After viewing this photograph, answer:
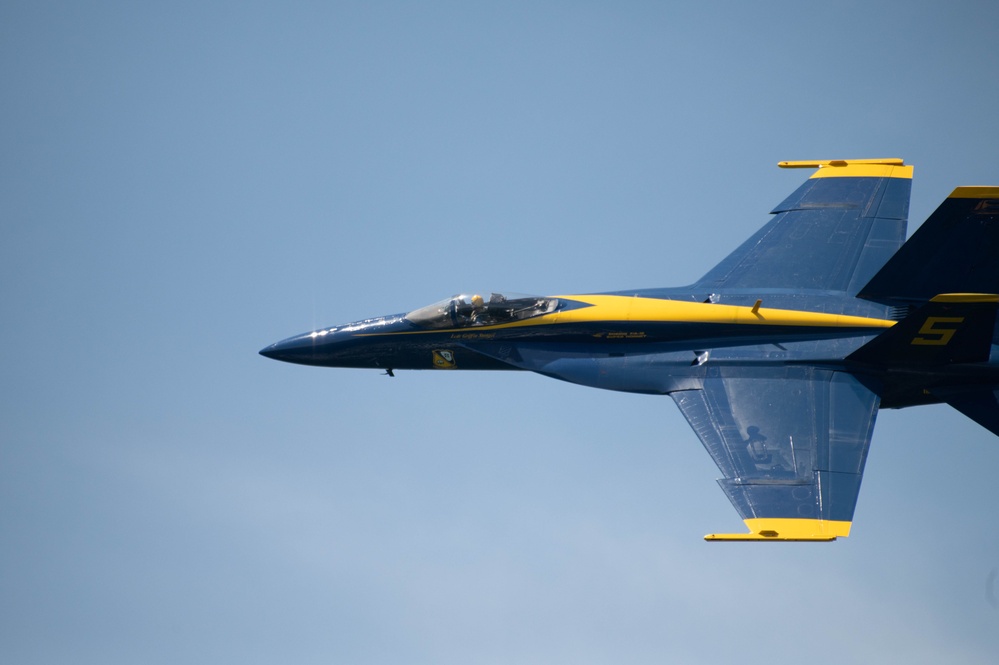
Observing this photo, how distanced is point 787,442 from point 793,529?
2229mm

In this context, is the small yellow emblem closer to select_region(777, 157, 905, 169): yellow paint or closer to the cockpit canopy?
the cockpit canopy

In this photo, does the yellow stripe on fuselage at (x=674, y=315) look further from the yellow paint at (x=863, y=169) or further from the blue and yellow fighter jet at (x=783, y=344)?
the yellow paint at (x=863, y=169)

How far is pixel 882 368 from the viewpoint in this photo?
94.0 feet

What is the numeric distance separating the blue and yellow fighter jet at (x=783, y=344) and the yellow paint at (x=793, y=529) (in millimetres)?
27

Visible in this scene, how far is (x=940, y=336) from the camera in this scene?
91.1 feet

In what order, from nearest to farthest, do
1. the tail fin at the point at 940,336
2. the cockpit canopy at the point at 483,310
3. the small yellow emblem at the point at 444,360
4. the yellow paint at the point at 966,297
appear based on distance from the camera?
the yellow paint at the point at 966,297 < the tail fin at the point at 940,336 < the cockpit canopy at the point at 483,310 < the small yellow emblem at the point at 444,360

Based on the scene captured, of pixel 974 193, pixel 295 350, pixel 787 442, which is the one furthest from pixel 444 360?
pixel 974 193

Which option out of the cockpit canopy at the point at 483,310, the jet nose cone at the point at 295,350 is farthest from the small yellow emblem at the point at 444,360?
the jet nose cone at the point at 295,350

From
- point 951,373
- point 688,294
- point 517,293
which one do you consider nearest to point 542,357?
point 517,293

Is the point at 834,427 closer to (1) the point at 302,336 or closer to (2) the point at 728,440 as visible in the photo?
(2) the point at 728,440

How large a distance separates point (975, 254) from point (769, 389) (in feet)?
16.6

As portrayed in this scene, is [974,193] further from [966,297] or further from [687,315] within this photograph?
[687,315]

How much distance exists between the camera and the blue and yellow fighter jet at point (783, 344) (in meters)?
27.5

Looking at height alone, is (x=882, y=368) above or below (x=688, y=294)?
below
